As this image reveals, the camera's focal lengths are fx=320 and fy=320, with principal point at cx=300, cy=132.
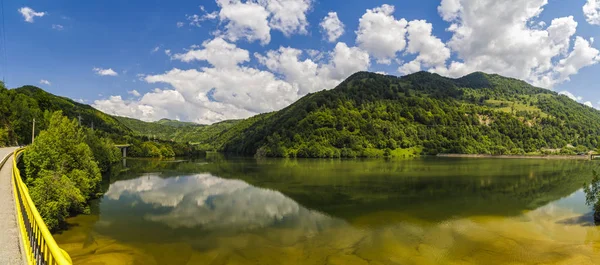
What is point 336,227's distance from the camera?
33.1 metres

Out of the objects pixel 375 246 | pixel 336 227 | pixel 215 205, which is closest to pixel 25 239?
pixel 375 246

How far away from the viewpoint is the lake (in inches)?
977

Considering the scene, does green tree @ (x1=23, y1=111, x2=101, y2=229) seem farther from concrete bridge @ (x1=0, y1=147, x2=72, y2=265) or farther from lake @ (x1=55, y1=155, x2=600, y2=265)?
concrete bridge @ (x1=0, y1=147, x2=72, y2=265)

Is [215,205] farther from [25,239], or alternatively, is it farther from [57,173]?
[25,239]

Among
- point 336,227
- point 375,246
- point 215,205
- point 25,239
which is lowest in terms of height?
point 375,246

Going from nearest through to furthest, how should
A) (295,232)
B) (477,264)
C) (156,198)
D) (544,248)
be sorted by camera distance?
1. (477,264)
2. (544,248)
3. (295,232)
4. (156,198)

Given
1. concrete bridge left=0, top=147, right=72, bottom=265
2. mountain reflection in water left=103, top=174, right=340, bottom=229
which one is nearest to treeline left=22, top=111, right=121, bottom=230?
mountain reflection in water left=103, top=174, right=340, bottom=229

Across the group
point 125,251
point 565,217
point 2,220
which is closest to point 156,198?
point 125,251

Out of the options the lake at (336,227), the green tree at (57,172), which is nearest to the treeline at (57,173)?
the green tree at (57,172)

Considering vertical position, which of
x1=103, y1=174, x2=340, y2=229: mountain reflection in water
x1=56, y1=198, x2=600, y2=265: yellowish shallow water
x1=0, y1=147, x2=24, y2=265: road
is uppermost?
x1=0, y1=147, x2=24, y2=265: road

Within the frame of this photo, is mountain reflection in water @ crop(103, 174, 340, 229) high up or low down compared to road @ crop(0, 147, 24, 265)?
down

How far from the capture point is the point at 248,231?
31641mm

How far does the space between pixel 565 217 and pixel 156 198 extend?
56.0 meters

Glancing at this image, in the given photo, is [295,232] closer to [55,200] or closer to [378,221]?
[378,221]
